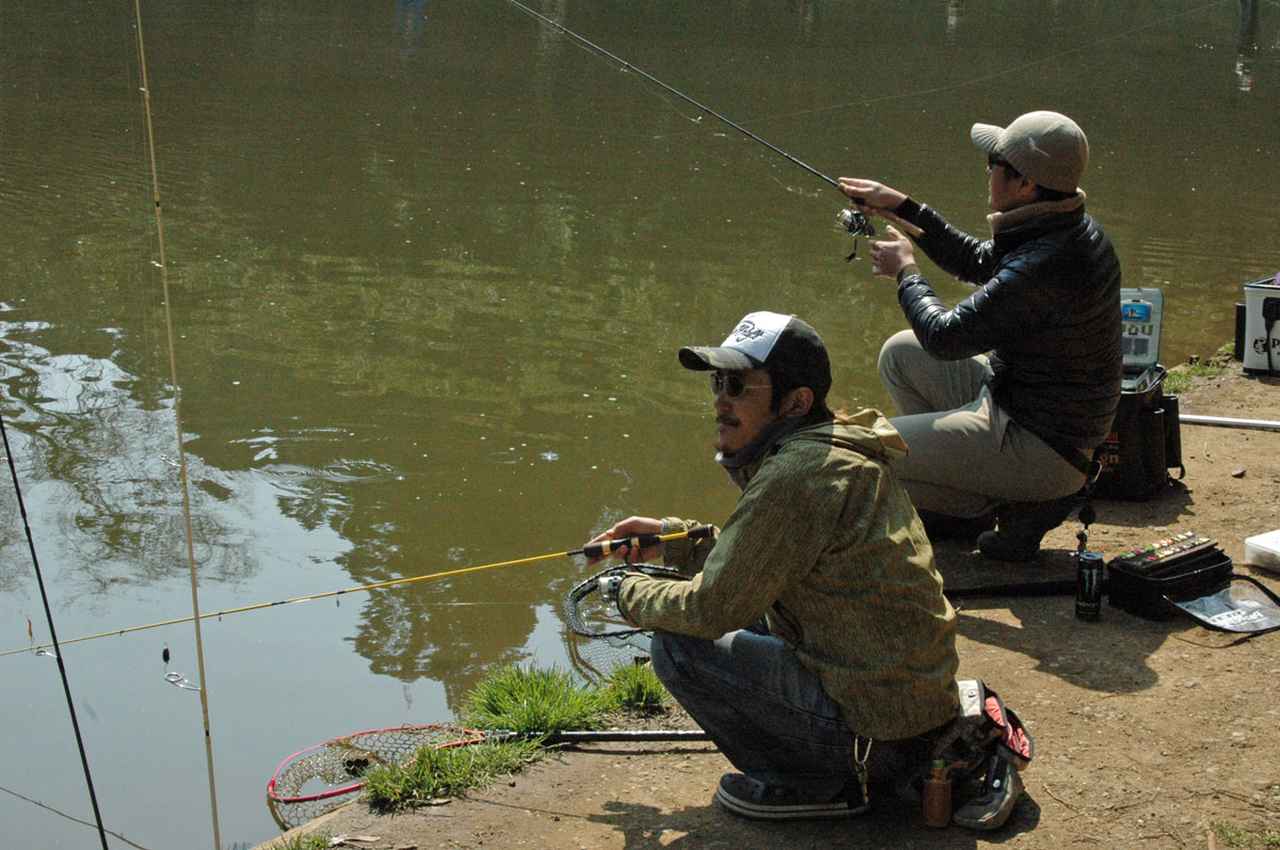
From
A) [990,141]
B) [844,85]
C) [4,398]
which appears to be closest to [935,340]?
[990,141]

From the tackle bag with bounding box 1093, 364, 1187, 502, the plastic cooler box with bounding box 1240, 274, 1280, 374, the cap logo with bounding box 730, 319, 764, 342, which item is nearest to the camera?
the cap logo with bounding box 730, 319, 764, 342

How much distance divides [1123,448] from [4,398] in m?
4.58

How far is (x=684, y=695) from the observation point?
10.1 ft

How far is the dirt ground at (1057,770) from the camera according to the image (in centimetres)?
309

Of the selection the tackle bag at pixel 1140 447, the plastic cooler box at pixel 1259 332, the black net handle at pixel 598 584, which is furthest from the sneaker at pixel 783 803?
the plastic cooler box at pixel 1259 332

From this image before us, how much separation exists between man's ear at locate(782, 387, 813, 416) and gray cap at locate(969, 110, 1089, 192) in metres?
1.42

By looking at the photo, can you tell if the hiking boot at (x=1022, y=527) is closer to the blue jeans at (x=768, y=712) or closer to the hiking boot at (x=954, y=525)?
the hiking boot at (x=954, y=525)

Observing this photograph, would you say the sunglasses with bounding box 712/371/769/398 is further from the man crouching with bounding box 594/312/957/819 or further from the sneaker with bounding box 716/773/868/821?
the sneaker with bounding box 716/773/868/821

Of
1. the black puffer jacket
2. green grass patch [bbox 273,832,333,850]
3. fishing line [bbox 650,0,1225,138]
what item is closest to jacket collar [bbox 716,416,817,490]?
green grass patch [bbox 273,832,333,850]

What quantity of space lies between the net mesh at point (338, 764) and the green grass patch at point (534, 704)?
0.28 feet

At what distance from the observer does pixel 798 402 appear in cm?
292

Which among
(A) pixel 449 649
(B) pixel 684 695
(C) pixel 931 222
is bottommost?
(A) pixel 449 649

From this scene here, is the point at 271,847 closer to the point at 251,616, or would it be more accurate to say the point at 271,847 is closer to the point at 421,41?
the point at 251,616

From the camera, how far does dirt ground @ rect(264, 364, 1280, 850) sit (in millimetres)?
3094
